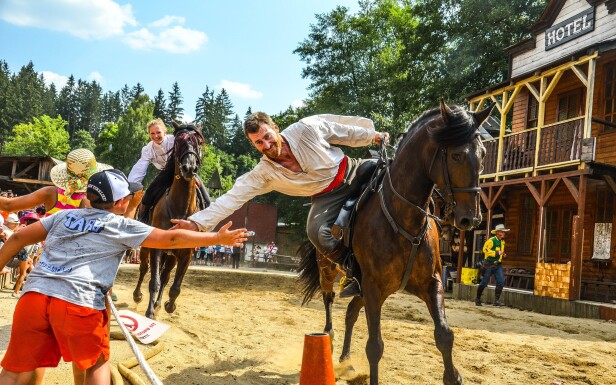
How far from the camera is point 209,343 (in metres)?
6.75

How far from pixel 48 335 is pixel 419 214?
3092mm

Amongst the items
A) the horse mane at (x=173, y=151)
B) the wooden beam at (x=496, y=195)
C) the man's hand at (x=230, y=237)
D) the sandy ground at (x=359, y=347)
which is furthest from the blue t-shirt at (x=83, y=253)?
the wooden beam at (x=496, y=195)

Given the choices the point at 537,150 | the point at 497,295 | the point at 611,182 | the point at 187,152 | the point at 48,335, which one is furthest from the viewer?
the point at 537,150

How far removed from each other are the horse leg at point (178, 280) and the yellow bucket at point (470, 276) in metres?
13.2

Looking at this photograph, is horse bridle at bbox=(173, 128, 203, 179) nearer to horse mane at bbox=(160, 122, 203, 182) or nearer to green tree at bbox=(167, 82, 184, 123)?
horse mane at bbox=(160, 122, 203, 182)

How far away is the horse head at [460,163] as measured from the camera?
428cm

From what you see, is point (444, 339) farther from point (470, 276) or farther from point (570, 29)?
point (570, 29)

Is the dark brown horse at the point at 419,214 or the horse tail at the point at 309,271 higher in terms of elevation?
the dark brown horse at the point at 419,214

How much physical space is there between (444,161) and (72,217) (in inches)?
114

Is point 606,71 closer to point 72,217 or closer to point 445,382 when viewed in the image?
point 445,382

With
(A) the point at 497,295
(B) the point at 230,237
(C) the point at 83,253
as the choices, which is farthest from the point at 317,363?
(A) the point at 497,295

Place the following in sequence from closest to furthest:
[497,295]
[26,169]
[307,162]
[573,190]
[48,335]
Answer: [48,335]
[307,162]
[573,190]
[497,295]
[26,169]

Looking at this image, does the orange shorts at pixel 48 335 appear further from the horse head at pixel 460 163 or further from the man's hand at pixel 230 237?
the horse head at pixel 460 163

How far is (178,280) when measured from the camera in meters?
8.07
